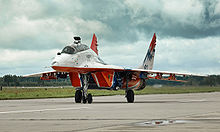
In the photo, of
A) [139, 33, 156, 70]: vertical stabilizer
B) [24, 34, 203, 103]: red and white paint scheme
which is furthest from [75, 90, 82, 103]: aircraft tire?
[139, 33, 156, 70]: vertical stabilizer

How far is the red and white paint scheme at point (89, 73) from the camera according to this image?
25.4m

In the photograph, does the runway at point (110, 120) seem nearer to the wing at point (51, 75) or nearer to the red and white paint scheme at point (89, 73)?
the red and white paint scheme at point (89, 73)

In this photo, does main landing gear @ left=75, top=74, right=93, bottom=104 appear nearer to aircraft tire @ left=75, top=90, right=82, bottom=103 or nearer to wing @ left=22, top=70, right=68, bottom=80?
aircraft tire @ left=75, top=90, right=82, bottom=103

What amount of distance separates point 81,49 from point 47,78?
6.01m

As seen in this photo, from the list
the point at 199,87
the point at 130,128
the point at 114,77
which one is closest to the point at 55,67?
the point at 114,77

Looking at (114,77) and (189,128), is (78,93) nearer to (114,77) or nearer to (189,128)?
(114,77)

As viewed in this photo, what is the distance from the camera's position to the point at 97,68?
87.8ft

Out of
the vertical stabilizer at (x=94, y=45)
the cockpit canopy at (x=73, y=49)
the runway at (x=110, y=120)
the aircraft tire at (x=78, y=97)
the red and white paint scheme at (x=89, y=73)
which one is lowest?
the runway at (x=110, y=120)

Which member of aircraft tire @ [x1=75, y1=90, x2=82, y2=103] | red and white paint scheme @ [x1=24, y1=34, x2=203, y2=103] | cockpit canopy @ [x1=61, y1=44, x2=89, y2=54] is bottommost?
aircraft tire @ [x1=75, y1=90, x2=82, y2=103]

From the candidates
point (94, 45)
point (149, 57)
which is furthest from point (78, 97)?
point (149, 57)

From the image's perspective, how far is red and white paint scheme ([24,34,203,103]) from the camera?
25438 mm

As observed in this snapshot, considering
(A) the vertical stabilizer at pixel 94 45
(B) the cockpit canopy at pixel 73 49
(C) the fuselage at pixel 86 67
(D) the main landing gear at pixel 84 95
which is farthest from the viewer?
(A) the vertical stabilizer at pixel 94 45

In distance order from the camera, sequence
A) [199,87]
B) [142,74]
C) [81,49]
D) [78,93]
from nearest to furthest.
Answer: [81,49]
[78,93]
[142,74]
[199,87]

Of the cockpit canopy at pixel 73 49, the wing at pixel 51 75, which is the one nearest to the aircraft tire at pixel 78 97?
the wing at pixel 51 75
